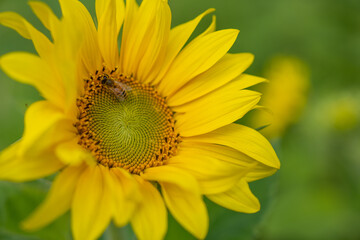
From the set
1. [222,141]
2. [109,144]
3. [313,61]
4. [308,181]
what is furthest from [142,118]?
[313,61]

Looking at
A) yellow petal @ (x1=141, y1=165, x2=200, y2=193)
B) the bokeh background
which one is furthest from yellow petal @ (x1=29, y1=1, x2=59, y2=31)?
the bokeh background

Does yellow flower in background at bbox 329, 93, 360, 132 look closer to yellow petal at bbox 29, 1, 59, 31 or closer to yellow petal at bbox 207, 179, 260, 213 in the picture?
yellow petal at bbox 207, 179, 260, 213

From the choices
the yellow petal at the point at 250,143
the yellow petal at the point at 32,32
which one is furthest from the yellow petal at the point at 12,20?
the yellow petal at the point at 250,143

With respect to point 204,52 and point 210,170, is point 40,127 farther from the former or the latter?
point 204,52

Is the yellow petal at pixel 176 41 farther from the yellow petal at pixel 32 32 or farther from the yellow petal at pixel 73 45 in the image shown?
the yellow petal at pixel 32 32

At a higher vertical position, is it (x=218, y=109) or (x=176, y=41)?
(x=176, y=41)

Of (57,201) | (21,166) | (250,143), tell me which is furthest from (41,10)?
(250,143)
